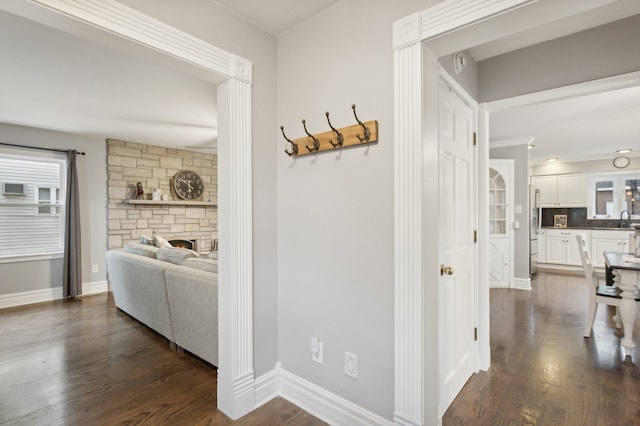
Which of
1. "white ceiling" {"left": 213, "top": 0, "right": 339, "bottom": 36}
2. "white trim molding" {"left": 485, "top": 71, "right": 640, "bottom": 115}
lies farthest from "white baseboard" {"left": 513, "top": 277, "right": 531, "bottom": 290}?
"white ceiling" {"left": 213, "top": 0, "right": 339, "bottom": 36}

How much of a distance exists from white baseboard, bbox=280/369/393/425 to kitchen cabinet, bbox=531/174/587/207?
7575 millimetres

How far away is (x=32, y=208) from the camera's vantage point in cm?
463

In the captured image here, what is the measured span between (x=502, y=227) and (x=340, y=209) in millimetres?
4637

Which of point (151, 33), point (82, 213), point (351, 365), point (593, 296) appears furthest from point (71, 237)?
point (593, 296)

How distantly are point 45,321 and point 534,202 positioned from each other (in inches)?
350

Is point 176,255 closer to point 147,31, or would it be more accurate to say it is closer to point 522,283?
point 147,31

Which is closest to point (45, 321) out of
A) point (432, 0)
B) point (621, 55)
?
point (432, 0)

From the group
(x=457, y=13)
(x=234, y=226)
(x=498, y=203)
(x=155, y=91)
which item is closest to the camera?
(x=457, y=13)

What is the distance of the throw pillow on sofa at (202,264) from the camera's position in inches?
104

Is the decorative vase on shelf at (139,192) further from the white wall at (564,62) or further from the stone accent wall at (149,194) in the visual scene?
the white wall at (564,62)

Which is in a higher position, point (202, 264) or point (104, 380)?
point (202, 264)

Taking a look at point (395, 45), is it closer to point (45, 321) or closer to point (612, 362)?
point (612, 362)

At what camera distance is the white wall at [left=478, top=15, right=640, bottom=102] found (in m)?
2.03

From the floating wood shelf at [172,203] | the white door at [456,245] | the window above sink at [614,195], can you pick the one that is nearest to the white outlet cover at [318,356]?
the white door at [456,245]
